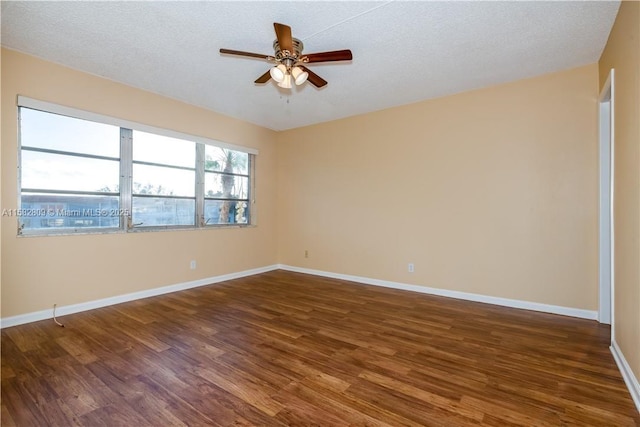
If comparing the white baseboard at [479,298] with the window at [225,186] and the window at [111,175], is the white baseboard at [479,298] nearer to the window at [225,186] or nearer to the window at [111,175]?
the window at [225,186]

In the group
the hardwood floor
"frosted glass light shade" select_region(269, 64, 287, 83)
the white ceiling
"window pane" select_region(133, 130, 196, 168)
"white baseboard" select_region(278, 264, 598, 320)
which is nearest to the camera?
the hardwood floor

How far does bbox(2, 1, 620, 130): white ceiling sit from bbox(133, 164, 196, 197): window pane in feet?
3.54

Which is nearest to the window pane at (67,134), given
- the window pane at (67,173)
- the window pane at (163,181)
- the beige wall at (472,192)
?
the window pane at (67,173)

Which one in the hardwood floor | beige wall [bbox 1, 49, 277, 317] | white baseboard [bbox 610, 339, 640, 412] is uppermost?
beige wall [bbox 1, 49, 277, 317]

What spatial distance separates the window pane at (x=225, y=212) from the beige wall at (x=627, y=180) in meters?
4.72

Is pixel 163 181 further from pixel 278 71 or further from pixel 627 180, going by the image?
pixel 627 180

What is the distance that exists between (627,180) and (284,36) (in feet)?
8.88

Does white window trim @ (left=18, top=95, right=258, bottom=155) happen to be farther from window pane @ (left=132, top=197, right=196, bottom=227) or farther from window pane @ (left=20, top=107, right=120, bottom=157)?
window pane @ (left=132, top=197, right=196, bottom=227)

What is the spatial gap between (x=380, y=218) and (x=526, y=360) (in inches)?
102

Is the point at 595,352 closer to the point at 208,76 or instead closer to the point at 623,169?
the point at 623,169

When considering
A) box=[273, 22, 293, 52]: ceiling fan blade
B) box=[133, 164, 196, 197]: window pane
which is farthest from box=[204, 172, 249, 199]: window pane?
box=[273, 22, 293, 52]: ceiling fan blade

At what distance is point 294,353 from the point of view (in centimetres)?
233

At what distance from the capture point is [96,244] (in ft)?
11.1

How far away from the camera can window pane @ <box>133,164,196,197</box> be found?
3.79 meters
